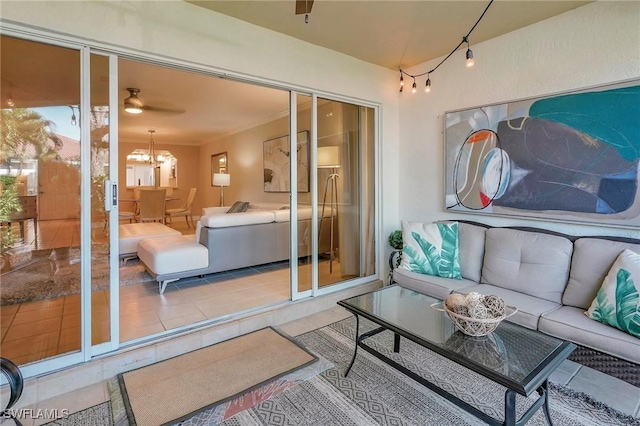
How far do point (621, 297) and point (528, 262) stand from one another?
669mm

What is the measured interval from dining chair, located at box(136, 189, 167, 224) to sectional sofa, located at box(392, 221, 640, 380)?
533 cm

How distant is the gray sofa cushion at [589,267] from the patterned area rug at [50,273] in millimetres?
3247

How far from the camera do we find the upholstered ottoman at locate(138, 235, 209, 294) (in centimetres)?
341

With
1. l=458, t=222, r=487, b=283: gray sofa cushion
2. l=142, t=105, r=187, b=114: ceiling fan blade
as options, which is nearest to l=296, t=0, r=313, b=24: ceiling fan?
l=458, t=222, r=487, b=283: gray sofa cushion

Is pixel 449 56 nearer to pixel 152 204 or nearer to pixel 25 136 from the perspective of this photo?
pixel 25 136

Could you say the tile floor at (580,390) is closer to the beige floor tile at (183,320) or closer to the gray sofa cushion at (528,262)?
the gray sofa cushion at (528,262)

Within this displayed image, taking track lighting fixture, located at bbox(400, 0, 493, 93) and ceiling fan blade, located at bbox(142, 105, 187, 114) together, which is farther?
ceiling fan blade, located at bbox(142, 105, 187, 114)

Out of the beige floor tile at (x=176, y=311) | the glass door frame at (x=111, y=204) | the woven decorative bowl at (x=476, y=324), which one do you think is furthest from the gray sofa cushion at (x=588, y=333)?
the glass door frame at (x=111, y=204)

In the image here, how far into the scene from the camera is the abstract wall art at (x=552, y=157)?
2.23m

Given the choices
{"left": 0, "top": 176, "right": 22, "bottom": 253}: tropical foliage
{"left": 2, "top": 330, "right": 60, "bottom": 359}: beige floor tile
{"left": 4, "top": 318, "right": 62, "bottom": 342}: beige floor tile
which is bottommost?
{"left": 2, "top": 330, "right": 60, "bottom": 359}: beige floor tile

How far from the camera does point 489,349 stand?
1.55 meters

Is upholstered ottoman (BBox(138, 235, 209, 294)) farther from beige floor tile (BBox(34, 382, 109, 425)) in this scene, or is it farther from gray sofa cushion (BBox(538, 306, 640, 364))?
gray sofa cushion (BBox(538, 306, 640, 364))

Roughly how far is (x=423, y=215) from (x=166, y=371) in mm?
2882

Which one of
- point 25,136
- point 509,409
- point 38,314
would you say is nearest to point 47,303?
point 38,314
